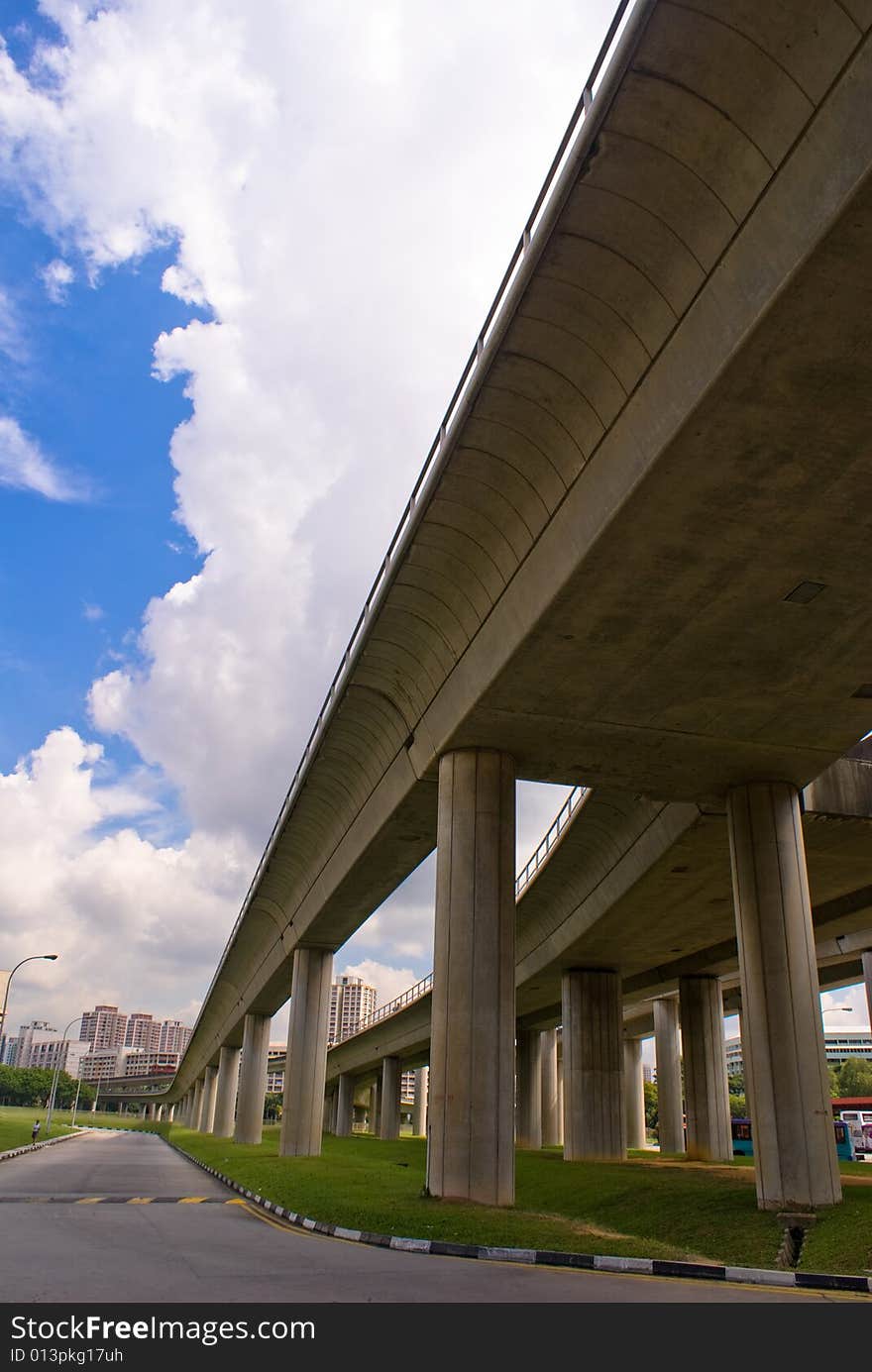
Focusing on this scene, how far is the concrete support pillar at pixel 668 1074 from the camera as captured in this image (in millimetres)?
55188

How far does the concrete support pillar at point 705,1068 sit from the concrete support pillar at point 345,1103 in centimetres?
5392

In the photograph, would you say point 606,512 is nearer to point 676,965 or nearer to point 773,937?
point 773,937

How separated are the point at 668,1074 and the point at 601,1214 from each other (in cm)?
3659

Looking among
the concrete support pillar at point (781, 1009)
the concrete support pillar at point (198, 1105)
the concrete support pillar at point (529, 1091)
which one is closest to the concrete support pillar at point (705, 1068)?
the concrete support pillar at point (529, 1091)

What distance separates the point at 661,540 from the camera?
13.5 m

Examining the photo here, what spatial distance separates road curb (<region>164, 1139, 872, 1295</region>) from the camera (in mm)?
10188

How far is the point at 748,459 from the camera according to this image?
471 inches

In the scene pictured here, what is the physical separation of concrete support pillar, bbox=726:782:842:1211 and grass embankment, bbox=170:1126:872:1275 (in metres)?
0.84

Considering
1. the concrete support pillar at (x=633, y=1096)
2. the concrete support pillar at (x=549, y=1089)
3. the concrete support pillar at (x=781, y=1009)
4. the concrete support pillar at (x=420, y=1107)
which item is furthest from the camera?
the concrete support pillar at (x=420, y=1107)

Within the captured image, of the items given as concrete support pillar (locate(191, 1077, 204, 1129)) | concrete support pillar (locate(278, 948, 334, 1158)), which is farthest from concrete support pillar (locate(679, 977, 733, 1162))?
concrete support pillar (locate(191, 1077, 204, 1129))

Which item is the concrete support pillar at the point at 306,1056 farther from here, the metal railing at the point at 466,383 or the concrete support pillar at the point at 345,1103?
the concrete support pillar at the point at 345,1103

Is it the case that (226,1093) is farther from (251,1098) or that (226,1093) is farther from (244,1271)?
(244,1271)
